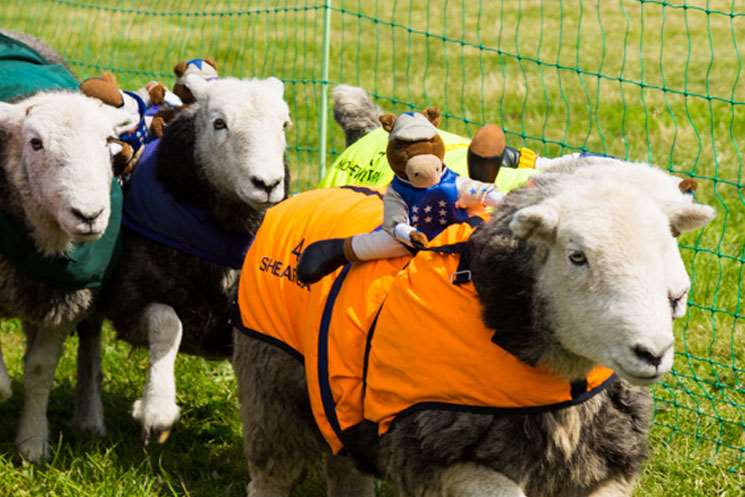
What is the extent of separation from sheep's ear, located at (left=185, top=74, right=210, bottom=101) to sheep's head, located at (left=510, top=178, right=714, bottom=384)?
2.33 meters

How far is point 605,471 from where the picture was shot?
3.28 meters

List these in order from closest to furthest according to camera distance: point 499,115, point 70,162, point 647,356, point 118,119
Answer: point 647,356 → point 70,162 → point 118,119 → point 499,115

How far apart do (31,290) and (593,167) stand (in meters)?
2.56

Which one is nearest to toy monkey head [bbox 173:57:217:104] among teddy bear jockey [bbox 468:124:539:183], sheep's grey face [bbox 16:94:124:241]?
sheep's grey face [bbox 16:94:124:241]

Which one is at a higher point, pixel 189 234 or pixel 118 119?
pixel 118 119

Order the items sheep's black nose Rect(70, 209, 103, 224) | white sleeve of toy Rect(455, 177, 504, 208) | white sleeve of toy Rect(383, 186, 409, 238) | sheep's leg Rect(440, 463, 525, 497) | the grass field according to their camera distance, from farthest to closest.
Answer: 1. the grass field
2. sheep's black nose Rect(70, 209, 103, 224)
3. white sleeve of toy Rect(383, 186, 409, 238)
4. white sleeve of toy Rect(455, 177, 504, 208)
5. sheep's leg Rect(440, 463, 525, 497)

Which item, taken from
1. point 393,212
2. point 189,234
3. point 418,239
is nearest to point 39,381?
point 189,234

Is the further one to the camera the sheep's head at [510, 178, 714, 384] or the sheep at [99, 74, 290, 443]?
the sheep at [99, 74, 290, 443]

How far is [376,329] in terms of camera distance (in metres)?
3.44

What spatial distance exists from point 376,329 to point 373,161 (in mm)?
1744

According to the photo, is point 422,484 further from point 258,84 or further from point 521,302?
point 258,84

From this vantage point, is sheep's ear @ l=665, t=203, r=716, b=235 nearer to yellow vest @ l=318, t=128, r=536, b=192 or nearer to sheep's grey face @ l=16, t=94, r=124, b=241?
yellow vest @ l=318, t=128, r=536, b=192

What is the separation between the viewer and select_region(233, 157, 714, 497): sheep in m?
2.81

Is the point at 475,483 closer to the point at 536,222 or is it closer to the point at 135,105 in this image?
the point at 536,222
